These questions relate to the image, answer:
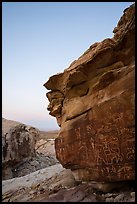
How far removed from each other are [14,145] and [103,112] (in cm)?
1767

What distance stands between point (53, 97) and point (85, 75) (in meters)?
2.81

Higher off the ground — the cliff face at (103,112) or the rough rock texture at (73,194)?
the cliff face at (103,112)

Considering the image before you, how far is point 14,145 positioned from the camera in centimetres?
2350

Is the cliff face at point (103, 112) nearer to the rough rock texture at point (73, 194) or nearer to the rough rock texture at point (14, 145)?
the rough rock texture at point (73, 194)

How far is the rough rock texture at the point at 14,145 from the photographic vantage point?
74.5 ft

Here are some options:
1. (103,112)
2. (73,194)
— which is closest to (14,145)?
(73,194)

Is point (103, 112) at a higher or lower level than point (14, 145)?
higher

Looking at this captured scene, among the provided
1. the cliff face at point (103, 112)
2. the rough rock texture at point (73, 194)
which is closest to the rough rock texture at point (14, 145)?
the rough rock texture at point (73, 194)

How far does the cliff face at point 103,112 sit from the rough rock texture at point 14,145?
1452cm

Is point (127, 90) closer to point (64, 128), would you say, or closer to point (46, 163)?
point (64, 128)

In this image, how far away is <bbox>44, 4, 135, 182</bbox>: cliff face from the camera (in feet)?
24.1

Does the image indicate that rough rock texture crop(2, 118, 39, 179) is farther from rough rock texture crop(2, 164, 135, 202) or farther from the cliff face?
the cliff face

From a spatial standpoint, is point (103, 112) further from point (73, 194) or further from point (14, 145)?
point (14, 145)

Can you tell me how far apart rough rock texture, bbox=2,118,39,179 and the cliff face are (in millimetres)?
14523
